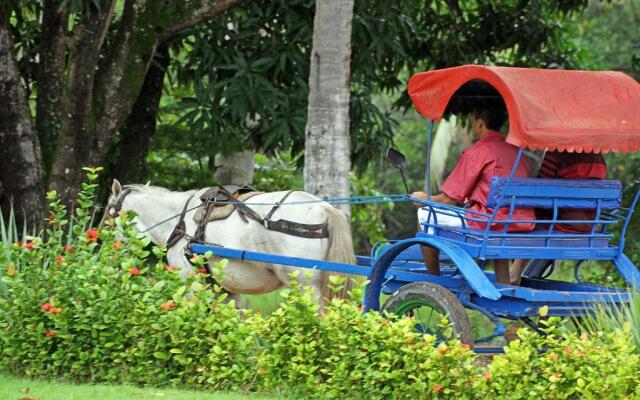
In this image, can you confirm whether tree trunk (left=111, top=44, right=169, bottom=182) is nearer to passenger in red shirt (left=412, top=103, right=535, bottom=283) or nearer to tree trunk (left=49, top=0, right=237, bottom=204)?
tree trunk (left=49, top=0, right=237, bottom=204)

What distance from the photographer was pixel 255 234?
870cm

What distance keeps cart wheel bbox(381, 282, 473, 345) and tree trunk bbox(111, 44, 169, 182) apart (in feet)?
18.8

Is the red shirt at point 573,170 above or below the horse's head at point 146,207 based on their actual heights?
above

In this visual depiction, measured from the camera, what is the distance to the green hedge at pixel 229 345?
5664mm

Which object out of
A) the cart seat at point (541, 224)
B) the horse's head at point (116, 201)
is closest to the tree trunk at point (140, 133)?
the horse's head at point (116, 201)

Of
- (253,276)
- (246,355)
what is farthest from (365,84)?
(246,355)

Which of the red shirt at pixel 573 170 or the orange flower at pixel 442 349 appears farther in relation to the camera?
the red shirt at pixel 573 170

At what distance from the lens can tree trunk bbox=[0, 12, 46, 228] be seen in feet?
34.7

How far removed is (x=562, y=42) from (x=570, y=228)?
7056mm

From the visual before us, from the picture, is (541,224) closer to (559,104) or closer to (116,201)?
(559,104)

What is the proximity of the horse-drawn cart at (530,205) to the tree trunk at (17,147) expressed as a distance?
4778 mm

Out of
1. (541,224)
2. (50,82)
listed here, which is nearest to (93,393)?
(541,224)

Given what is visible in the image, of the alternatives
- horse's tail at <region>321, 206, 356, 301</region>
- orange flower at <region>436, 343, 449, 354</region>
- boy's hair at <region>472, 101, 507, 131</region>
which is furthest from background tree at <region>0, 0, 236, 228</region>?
orange flower at <region>436, 343, 449, 354</region>

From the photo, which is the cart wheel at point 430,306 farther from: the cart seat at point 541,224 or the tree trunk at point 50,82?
the tree trunk at point 50,82
